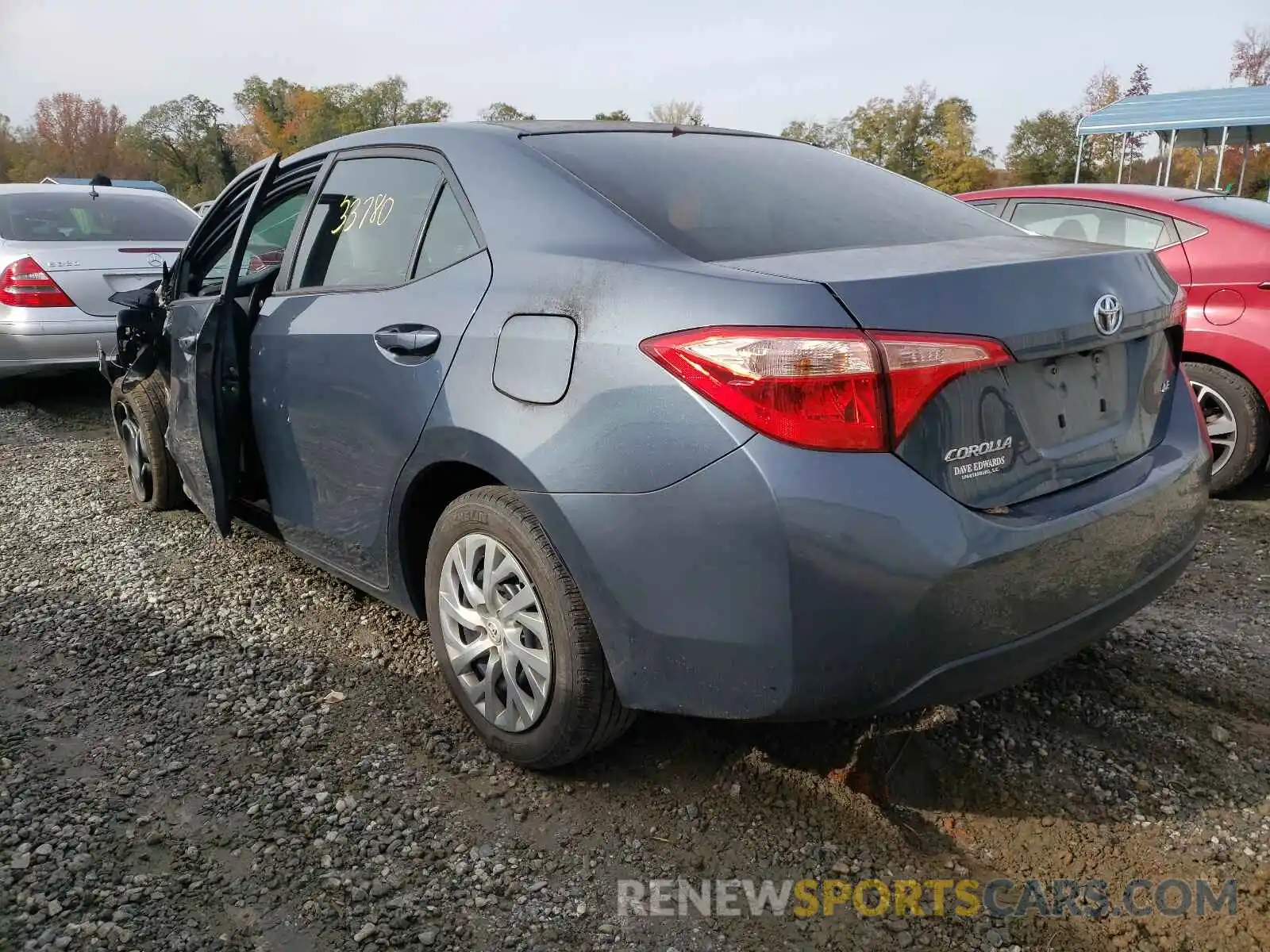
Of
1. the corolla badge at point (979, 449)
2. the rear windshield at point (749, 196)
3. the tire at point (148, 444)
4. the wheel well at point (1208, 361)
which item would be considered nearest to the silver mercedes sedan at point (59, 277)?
the tire at point (148, 444)

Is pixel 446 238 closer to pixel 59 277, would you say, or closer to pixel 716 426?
pixel 716 426

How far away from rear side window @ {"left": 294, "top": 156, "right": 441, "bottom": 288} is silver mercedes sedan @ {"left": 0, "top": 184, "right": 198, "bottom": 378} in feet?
12.1

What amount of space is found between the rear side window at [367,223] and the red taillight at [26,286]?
4.34 metres

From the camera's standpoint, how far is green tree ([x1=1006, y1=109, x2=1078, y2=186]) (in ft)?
145

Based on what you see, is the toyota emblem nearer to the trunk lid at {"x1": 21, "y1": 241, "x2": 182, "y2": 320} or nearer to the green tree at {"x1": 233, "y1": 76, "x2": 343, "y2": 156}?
the trunk lid at {"x1": 21, "y1": 241, "x2": 182, "y2": 320}

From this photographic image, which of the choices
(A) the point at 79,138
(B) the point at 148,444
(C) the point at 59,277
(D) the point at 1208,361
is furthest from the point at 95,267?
(A) the point at 79,138

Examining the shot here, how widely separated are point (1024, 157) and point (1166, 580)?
1932 inches

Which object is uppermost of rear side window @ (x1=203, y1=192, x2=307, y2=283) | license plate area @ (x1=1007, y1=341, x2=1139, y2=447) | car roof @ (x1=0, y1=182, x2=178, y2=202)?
car roof @ (x1=0, y1=182, x2=178, y2=202)

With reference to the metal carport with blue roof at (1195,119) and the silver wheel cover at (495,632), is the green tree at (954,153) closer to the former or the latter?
the metal carport with blue roof at (1195,119)

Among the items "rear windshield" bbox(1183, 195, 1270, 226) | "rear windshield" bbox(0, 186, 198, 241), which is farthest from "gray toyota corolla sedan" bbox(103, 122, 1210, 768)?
"rear windshield" bbox(0, 186, 198, 241)

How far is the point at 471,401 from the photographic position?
7.84 ft

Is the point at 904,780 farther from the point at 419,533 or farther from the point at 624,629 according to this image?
the point at 419,533

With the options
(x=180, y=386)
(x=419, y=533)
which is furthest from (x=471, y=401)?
(x=180, y=386)

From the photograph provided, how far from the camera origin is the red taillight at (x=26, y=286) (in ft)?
21.4
